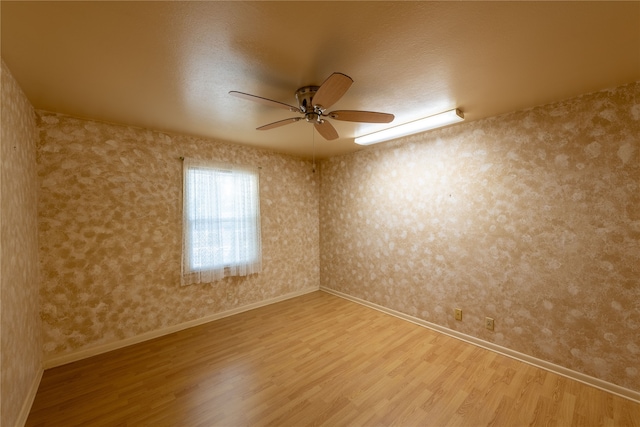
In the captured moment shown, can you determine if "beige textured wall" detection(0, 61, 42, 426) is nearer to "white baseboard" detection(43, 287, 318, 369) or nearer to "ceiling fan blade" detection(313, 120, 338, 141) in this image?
"white baseboard" detection(43, 287, 318, 369)

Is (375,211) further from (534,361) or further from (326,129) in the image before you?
(534,361)

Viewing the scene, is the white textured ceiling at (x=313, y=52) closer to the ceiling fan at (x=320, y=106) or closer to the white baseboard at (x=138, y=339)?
the ceiling fan at (x=320, y=106)

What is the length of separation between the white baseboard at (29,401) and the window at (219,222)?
134 centimetres

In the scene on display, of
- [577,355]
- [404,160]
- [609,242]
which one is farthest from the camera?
[404,160]

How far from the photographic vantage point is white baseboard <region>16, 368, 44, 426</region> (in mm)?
1677

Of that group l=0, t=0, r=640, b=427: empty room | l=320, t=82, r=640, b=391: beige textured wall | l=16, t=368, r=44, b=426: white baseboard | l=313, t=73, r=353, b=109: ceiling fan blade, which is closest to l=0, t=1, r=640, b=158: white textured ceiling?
l=0, t=0, r=640, b=427: empty room

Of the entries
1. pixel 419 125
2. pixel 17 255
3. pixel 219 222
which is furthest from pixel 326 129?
pixel 17 255

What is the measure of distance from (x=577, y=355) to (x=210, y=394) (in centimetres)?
303

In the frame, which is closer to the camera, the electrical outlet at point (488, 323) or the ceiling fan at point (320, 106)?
the ceiling fan at point (320, 106)

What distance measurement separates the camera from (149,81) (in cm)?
183

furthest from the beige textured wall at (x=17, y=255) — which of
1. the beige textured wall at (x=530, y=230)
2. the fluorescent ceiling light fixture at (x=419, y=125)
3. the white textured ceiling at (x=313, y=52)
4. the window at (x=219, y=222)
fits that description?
the beige textured wall at (x=530, y=230)

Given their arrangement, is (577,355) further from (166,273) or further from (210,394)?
(166,273)

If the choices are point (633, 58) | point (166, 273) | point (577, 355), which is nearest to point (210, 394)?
point (166, 273)

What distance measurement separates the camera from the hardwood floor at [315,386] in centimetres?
175
